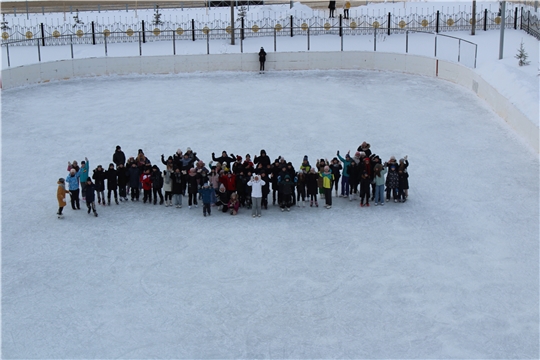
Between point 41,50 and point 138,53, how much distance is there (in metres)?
4.57

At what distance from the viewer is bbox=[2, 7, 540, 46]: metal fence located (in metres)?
36.9

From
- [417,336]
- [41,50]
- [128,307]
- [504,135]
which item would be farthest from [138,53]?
[417,336]

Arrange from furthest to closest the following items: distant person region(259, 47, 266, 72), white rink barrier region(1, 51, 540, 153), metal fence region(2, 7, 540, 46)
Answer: metal fence region(2, 7, 540, 46) < distant person region(259, 47, 266, 72) < white rink barrier region(1, 51, 540, 153)

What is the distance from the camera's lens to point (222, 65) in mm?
33531

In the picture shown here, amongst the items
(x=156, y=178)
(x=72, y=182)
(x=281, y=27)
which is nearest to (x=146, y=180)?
(x=156, y=178)

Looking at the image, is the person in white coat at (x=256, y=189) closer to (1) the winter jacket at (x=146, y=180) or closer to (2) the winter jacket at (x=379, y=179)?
(1) the winter jacket at (x=146, y=180)

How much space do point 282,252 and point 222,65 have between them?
19095mm

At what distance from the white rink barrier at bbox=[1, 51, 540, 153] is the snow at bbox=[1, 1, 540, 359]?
15.5 feet

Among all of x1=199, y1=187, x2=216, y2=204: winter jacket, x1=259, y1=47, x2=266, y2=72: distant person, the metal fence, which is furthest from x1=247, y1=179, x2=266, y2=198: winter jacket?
the metal fence

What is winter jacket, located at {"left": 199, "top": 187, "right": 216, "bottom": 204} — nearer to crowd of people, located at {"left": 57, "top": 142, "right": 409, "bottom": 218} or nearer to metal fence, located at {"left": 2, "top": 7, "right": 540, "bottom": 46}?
crowd of people, located at {"left": 57, "top": 142, "right": 409, "bottom": 218}

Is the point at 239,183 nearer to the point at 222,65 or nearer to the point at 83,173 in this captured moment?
the point at 83,173

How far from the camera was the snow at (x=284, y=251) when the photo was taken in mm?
12531

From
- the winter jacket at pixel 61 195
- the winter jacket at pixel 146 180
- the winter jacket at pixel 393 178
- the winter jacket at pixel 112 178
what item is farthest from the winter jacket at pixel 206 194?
the winter jacket at pixel 393 178

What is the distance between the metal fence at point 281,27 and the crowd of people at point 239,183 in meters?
18.7
